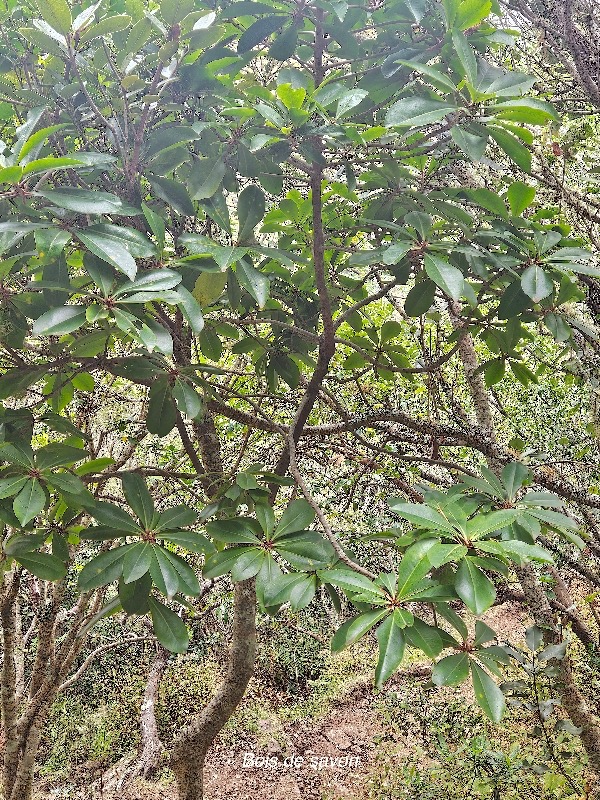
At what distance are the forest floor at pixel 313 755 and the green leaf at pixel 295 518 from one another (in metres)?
3.37

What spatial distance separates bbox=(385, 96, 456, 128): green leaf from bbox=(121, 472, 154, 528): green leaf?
0.85 metres

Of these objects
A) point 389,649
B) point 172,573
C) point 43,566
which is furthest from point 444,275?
point 43,566

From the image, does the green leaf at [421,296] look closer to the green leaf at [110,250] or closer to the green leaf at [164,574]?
the green leaf at [110,250]

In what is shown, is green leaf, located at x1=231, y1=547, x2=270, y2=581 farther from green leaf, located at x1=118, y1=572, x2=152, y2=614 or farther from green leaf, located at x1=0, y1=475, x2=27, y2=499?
green leaf, located at x1=0, y1=475, x2=27, y2=499

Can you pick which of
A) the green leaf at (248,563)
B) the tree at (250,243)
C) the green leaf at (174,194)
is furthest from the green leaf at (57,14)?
the green leaf at (248,563)

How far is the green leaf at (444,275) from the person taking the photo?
1.04 meters

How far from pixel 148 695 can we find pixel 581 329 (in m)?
4.10

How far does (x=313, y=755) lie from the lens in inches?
176

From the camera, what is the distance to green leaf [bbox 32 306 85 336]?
37.0 inches

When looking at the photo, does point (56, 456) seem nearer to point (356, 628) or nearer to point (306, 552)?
point (306, 552)

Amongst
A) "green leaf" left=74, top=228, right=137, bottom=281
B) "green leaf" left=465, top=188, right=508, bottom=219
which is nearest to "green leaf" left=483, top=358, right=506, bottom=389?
"green leaf" left=465, top=188, right=508, bottom=219

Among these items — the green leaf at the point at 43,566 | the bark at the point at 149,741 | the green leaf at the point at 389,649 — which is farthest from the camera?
the bark at the point at 149,741

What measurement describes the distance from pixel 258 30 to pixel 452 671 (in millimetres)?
1277

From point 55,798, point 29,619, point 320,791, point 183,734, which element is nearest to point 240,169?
point 183,734
